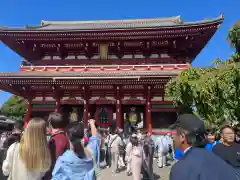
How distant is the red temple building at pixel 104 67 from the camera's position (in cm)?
1385

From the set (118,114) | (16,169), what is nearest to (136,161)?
(16,169)

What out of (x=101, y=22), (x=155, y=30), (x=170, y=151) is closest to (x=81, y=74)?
(x=155, y=30)

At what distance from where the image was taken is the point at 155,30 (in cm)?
1463

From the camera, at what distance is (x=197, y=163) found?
169 centimetres

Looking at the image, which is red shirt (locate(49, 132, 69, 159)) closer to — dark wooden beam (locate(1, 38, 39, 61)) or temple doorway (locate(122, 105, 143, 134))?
temple doorway (locate(122, 105, 143, 134))

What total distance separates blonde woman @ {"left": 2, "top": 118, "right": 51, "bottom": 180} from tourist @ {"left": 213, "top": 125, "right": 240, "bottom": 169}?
8.65 feet

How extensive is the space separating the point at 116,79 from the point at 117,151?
5610 millimetres

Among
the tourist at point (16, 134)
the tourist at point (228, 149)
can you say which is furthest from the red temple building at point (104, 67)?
the tourist at point (16, 134)

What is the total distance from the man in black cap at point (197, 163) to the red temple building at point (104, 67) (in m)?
11.2

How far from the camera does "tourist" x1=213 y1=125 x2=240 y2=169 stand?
11.3ft

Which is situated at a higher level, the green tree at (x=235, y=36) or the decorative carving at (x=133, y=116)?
the green tree at (x=235, y=36)

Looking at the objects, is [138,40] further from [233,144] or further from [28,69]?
[233,144]

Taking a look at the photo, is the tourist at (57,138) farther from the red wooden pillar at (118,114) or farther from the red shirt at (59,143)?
the red wooden pillar at (118,114)

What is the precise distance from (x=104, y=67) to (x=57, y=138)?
1223cm
